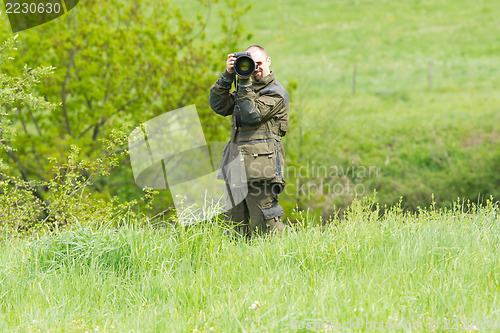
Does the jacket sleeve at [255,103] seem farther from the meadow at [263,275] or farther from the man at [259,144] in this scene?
the meadow at [263,275]

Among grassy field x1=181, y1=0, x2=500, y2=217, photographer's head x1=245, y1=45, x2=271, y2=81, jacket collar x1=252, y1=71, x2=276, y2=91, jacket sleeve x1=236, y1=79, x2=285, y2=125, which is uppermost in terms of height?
photographer's head x1=245, y1=45, x2=271, y2=81

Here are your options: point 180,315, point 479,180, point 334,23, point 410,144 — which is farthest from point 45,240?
point 334,23

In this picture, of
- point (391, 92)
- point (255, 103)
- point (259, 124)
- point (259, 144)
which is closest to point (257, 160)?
point (259, 144)

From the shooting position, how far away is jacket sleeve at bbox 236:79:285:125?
14.2 ft

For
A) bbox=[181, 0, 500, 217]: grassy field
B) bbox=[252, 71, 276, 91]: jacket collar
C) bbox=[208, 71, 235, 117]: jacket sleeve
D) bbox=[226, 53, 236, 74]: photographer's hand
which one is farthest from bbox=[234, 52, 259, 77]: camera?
bbox=[181, 0, 500, 217]: grassy field

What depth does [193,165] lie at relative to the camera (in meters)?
9.37

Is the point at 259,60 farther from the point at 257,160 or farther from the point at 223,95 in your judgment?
the point at 257,160

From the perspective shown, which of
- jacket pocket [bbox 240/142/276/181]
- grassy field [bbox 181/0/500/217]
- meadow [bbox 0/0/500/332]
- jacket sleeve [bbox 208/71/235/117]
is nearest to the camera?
meadow [bbox 0/0/500/332]

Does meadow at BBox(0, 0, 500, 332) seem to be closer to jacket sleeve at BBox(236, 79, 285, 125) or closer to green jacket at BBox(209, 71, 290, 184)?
green jacket at BBox(209, 71, 290, 184)

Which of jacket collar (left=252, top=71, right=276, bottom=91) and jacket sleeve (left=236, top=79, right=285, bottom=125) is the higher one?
jacket collar (left=252, top=71, right=276, bottom=91)

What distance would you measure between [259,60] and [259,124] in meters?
0.56

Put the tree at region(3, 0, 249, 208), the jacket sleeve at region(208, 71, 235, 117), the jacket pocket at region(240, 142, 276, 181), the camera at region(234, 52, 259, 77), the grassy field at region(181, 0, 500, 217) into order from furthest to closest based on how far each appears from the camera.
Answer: the grassy field at region(181, 0, 500, 217) < the tree at region(3, 0, 249, 208) < the jacket pocket at region(240, 142, 276, 181) < the jacket sleeve at region(208, 71, 235, 117) < the camera at region(234, 52, 259, 77)

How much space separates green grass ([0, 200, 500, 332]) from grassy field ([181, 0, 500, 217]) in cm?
158

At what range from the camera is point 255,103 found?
443cm
